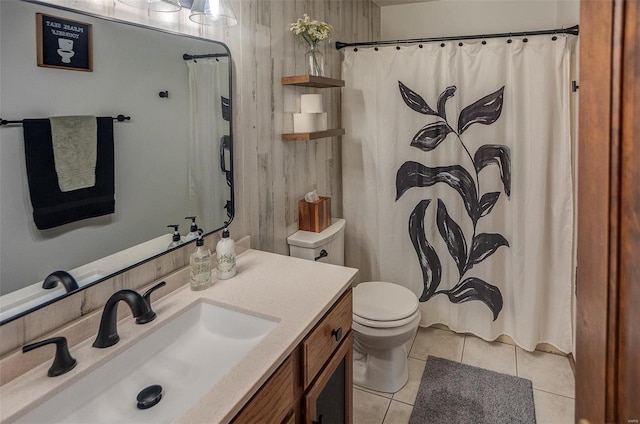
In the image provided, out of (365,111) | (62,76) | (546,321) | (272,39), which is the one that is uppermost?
(272,39)

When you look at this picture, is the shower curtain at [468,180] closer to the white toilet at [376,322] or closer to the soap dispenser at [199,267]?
the white toilet at [376,322]

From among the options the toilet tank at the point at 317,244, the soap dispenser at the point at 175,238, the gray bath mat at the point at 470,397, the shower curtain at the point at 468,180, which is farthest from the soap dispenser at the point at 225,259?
the shower curtain at the point at 468,180

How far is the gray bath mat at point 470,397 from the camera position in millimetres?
2006

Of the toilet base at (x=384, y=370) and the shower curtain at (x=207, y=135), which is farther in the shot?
the toilet base at (x=384, y=370)

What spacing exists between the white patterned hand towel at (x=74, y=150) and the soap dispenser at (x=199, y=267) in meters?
0.39

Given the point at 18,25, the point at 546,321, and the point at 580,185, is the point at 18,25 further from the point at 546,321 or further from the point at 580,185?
the point at 546,321

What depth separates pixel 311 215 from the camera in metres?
2.26

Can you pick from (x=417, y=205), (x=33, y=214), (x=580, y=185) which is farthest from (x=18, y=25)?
(x=417, y=205)

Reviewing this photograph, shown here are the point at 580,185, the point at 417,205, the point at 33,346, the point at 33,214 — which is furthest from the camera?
the point at 417,205

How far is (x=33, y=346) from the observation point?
91 cm

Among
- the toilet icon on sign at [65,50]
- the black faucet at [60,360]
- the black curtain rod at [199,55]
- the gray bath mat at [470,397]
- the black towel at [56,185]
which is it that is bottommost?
the gray bath mat at [470,397]

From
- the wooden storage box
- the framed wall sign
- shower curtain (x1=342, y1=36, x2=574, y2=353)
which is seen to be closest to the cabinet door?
the wooden storage box

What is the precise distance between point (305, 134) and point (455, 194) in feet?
3.66

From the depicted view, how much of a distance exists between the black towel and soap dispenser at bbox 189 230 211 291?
1.00ft
